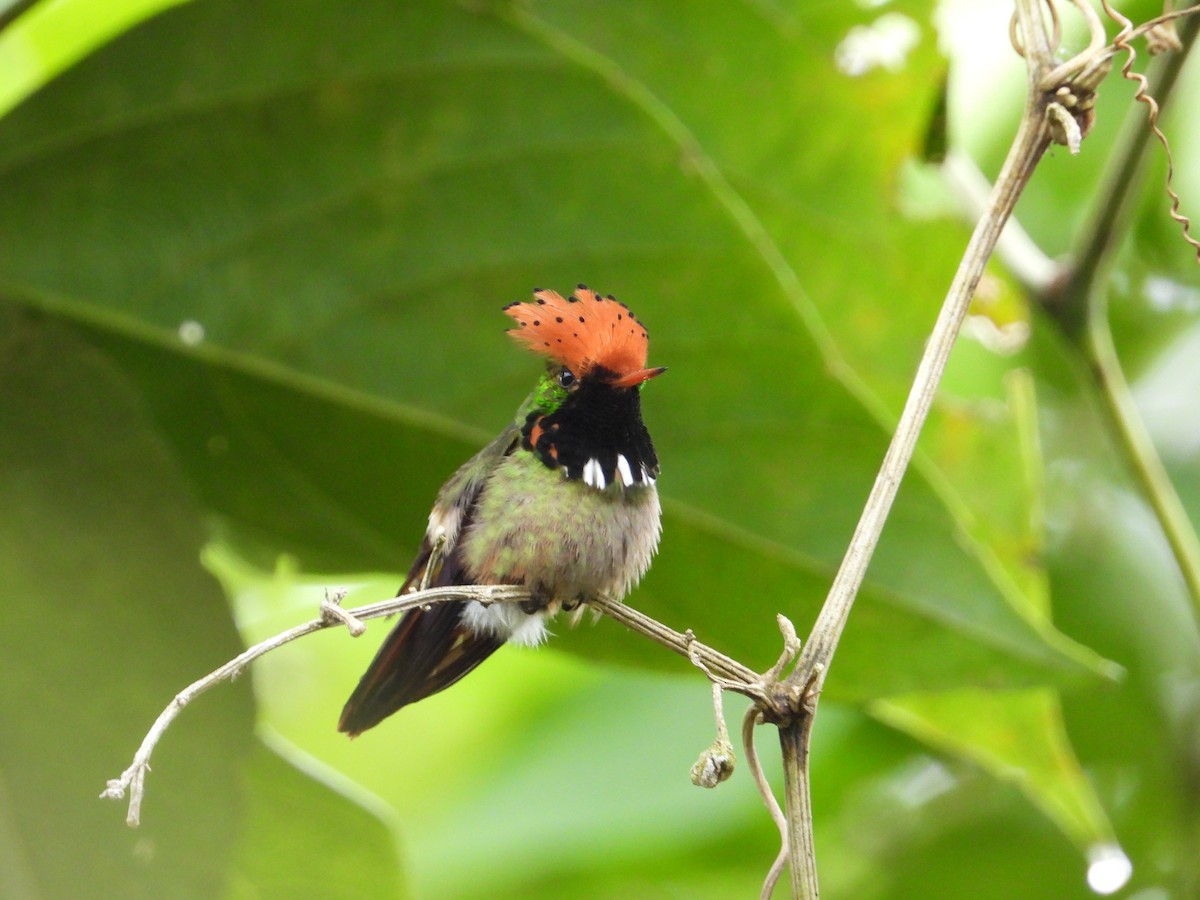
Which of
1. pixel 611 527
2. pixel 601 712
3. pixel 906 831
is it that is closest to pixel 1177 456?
pixel 906 831

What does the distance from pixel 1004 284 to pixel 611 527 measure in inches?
51.6

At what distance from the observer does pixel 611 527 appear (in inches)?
52.9

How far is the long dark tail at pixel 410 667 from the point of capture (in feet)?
3.99

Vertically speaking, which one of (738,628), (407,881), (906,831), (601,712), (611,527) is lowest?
(407,881)

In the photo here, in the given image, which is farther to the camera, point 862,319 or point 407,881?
point 862,319

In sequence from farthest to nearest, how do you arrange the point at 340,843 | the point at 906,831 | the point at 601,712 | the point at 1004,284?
the point at 601,712 → the point at 906,831 → the point at 1004,284 → the point at 340,843

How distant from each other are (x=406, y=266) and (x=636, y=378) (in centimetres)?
82

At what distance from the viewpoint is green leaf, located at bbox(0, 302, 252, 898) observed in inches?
68.9

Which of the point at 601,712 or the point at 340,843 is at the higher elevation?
the point at 601,712

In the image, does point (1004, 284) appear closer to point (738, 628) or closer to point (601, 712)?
point (738, 628)

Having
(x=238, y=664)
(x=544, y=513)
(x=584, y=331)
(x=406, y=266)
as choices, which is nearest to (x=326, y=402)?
(x=406, y=266)

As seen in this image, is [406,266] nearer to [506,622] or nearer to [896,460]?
[506,622]

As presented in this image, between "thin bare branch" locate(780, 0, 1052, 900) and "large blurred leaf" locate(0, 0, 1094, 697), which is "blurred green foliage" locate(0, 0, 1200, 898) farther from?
"thin bare branch" locate(780, 0, 1052, 900)

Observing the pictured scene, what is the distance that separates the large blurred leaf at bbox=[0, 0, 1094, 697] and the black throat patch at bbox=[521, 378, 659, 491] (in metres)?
0.46
